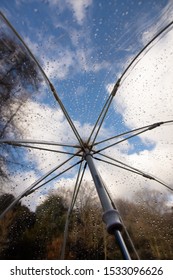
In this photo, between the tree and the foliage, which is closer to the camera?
the foliage

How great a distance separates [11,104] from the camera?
6367 mm

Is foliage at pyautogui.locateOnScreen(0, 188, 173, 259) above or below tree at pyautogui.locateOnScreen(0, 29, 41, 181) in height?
below

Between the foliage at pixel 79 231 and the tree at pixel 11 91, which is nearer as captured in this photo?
the foliage at pixel 79 231

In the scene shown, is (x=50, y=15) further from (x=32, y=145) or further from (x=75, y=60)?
(x=32, y=145)

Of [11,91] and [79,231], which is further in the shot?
[11,91]

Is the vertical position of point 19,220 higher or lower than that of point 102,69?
lower

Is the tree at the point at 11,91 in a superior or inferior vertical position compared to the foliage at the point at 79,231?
superior

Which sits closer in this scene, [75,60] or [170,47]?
[170,47]

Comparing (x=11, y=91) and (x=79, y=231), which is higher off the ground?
(x=11, y=91)

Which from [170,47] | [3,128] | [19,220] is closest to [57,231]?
[19,220]

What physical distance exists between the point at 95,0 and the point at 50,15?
0.94 metres
